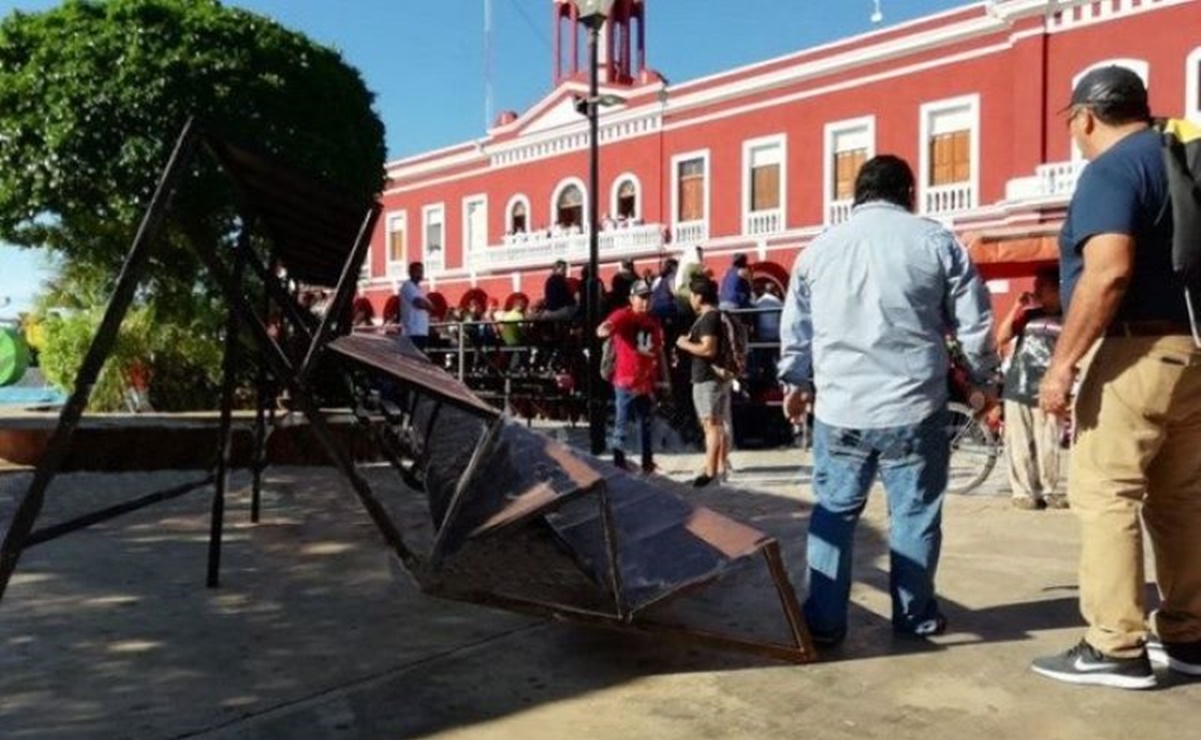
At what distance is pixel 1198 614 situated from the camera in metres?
3.36

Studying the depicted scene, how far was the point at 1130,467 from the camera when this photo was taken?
3.21m

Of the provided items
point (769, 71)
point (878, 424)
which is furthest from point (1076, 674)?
point (769, 71)

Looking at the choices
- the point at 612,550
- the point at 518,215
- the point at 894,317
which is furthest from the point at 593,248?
the point at 518,215

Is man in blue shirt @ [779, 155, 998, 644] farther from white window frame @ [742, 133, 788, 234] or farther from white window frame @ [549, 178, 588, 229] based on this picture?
white window frame @ [549, 178, 588, 229]

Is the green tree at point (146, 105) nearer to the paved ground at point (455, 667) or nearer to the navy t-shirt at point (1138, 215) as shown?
the paved ground at point (455, 667)

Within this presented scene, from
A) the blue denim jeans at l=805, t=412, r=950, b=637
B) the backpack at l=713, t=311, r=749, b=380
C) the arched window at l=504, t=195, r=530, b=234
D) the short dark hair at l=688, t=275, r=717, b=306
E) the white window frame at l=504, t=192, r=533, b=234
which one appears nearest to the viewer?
the blue denim jeans at l=805, t=412, r=950, b=637

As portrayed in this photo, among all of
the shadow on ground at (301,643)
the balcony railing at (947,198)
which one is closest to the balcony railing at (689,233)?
the balcony railing at (947,198)

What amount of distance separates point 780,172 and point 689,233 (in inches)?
124

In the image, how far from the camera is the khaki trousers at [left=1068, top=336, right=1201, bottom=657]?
3.21m

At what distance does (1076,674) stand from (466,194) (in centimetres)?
3401

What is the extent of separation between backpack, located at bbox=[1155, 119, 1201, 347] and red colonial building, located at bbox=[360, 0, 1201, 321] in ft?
30.6

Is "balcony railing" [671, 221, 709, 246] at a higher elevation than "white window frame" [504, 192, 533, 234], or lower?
lower

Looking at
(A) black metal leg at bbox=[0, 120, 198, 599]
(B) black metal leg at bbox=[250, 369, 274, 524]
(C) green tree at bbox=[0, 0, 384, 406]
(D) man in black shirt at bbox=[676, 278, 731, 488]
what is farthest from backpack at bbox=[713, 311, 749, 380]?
(A) black metal leg at bbox=[0, 120, 198, 599]

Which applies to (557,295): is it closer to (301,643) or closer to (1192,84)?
(301,643)
